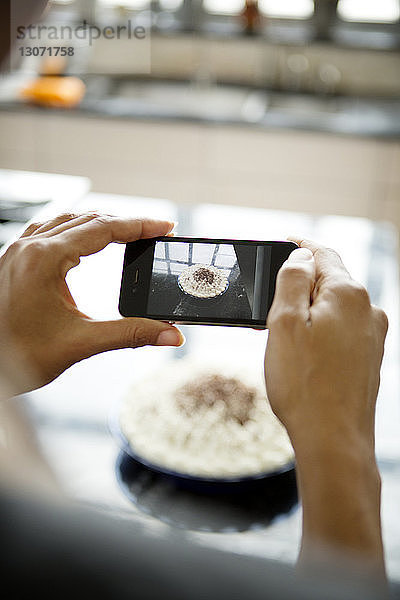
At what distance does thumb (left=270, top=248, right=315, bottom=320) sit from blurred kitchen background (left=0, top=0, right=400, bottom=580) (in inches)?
11.0

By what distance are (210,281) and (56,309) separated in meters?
0.13

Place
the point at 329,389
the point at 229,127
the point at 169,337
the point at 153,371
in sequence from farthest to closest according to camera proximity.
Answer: the point at 229,127
the point at 153,371
the point at 169,337
the point at 329,389

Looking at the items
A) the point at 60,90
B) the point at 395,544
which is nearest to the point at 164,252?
the point at 395,544

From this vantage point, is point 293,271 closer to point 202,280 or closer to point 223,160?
point 202,280

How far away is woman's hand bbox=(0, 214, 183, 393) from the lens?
1.64 feet

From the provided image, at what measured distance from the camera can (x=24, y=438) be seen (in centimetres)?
39

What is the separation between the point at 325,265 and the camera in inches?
18.9

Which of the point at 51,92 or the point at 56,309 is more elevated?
the point at 51,92

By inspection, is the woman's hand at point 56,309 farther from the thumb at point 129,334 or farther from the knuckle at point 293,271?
the knuckle at point 293,271

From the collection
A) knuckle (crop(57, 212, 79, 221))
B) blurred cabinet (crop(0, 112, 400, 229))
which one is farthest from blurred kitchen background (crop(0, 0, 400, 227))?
knuckle (crop(57, 212, 79, 221))

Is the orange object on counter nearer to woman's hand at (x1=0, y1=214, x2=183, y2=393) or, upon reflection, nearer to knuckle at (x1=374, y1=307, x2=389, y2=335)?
woman's hand at (x1=0, y1=214, x2=183, y2=393)

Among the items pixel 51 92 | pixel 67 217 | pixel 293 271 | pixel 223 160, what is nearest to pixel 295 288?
pixel 293 271

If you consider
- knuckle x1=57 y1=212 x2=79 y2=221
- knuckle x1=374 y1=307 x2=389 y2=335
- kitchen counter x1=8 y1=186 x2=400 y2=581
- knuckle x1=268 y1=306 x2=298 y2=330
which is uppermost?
knuckle x1=57 y1=212 x2=79 y2=221

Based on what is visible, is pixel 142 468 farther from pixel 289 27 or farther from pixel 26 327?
pixel 289 27
